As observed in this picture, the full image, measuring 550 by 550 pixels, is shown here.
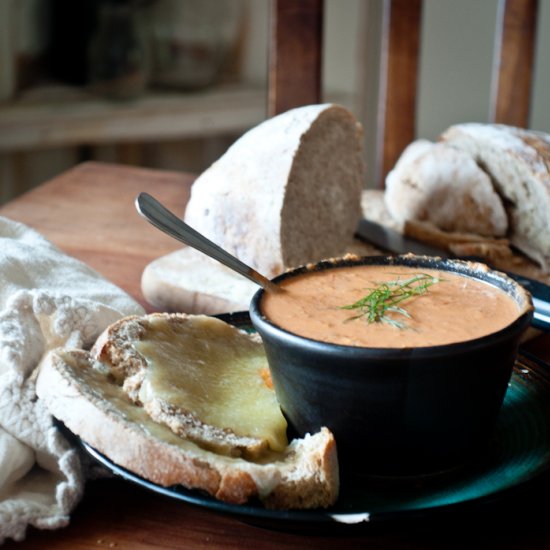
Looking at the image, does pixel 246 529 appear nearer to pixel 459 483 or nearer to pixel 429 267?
pixel 459 483

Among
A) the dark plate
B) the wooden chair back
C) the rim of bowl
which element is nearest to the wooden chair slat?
the wooden chair back

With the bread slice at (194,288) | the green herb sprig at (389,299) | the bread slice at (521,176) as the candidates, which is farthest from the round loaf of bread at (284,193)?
the green herb sprig at (389,299)

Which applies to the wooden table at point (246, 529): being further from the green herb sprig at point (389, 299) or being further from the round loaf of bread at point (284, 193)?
the round loaf of bread at point (284, 193)

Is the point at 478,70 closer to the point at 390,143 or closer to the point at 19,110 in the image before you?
the point at 390,143

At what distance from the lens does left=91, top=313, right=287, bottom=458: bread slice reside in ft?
3.35

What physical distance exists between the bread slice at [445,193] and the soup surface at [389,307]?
2.92ft

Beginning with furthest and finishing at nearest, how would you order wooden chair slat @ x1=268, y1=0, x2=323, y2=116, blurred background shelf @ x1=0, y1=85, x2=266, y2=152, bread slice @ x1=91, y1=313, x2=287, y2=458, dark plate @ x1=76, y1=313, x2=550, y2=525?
blurred background shelf @ x1=0, y1=85, x2=266, y2=152
wooden chair slat @ x1=268, y1=0, x2=323, y2=116
bread slice @ x1=91, y1=313, x2=287, y2=458
dark plate @ x1=76, y1=313, x2=550, y2=525

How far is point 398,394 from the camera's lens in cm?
101

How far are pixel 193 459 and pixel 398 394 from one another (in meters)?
0.24

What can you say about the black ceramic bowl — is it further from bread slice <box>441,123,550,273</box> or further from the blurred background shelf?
the blurred background shelf

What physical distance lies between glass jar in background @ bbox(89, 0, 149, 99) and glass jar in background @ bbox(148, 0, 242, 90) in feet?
0.24

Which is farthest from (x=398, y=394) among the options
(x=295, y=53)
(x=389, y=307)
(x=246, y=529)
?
(x=295, y=53)

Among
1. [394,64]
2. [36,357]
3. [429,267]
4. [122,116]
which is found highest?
[394,64]

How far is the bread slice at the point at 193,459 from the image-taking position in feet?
3.10
